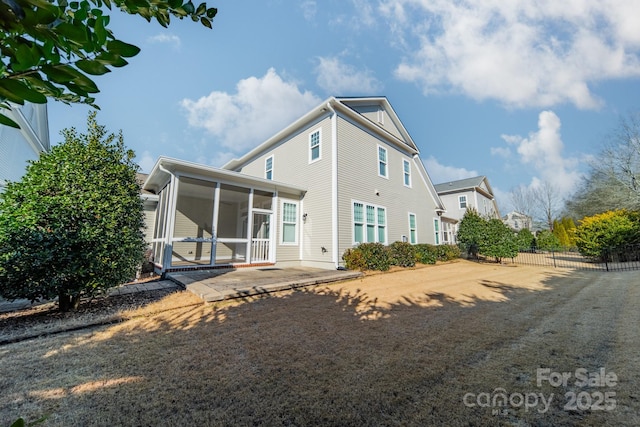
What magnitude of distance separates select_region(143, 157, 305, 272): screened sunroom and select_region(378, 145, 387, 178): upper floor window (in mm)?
4245

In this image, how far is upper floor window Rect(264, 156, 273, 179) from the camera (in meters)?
13.5

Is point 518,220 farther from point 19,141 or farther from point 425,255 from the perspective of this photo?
point 19,141

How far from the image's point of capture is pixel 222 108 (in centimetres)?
1883

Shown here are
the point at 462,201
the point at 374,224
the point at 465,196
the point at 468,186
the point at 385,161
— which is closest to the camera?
the point at 374,224

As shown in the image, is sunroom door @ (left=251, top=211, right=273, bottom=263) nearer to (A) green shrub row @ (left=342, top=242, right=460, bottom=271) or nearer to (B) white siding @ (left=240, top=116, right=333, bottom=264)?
(B) white siding @ (left=240, top=116, right=333, bottom=264)

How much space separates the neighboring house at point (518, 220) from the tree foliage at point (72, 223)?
45073mm

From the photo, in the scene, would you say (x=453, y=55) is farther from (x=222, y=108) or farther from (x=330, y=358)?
(x=222, y=108)

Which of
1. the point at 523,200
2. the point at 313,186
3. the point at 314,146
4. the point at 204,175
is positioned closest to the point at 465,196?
the point at 523,200

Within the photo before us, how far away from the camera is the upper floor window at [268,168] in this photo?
1352 cm

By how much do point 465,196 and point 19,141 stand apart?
31638 mm

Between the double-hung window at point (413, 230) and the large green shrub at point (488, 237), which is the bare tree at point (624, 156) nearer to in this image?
the large green shrub at point (488, 237)

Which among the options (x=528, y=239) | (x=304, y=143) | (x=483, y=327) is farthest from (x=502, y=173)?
(x=483, y=327)

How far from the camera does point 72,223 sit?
4066mm

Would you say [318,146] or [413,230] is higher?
[318,146]
